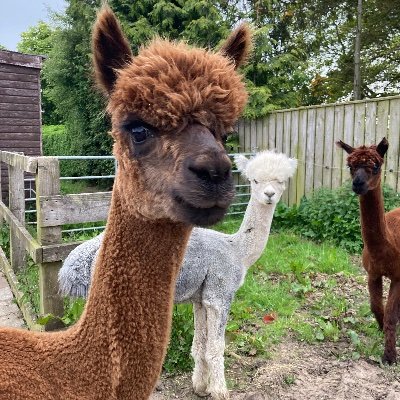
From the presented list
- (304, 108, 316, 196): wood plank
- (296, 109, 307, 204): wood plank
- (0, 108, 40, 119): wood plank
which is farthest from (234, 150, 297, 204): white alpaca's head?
(0, 108, 40, 119): wood plank

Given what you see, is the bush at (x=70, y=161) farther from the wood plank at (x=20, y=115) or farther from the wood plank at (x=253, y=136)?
the wood plank at (x=253, y=136)

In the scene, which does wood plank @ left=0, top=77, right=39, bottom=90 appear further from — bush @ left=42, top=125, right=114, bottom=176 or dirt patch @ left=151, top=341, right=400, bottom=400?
dirt patch @ left=151, top=341, right=400, bottom=400

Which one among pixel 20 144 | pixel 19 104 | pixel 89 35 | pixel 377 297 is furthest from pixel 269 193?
pixel 89 35

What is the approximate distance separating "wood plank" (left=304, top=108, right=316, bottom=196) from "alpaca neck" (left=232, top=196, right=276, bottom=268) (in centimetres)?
503

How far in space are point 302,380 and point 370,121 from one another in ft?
→ 16.0

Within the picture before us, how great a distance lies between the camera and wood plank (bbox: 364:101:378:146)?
6840 mm

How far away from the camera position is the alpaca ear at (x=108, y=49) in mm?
1480

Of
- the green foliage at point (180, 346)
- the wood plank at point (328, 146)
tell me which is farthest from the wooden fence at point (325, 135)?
the green foliage at point (180, 346)

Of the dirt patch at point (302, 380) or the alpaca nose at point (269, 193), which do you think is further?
the alpaca nose at point (269, 193)

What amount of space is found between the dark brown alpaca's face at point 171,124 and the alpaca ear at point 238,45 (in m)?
0.30

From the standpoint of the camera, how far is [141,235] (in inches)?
57.3

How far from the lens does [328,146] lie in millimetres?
7668

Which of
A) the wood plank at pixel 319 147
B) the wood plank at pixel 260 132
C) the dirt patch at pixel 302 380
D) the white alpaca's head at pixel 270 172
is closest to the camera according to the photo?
the dirt patch at pixel 302 380

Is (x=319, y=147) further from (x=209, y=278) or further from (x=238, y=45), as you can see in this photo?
(x=238, y=45)
